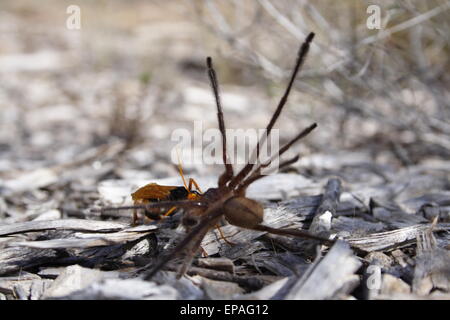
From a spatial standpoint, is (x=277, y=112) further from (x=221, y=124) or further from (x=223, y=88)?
(x=223, y=88)

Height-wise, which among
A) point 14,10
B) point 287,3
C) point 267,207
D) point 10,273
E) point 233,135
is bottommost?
point 10,273

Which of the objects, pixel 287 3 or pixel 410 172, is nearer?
pixel 410 172

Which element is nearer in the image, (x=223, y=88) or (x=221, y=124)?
(x=221, y=124)

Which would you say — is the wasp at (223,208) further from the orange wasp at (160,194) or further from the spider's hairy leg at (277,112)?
the orange wasp at (160,194)

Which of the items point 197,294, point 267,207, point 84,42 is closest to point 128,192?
point 267,207

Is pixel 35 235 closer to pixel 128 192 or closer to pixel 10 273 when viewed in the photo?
pixel 10 273

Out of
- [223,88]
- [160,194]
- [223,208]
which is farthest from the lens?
[223,88]

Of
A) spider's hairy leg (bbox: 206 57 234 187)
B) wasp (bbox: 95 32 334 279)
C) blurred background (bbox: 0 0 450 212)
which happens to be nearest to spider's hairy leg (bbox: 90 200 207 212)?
wasp (bbox: 95 32 334 279)

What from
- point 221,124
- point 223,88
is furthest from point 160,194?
point 223,88
